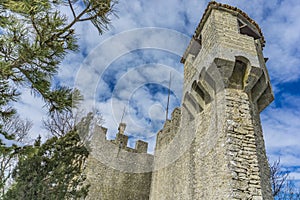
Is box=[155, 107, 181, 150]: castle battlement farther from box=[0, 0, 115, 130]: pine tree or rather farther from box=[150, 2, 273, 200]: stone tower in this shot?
box=[0, 0, 115, 130]: pine tree

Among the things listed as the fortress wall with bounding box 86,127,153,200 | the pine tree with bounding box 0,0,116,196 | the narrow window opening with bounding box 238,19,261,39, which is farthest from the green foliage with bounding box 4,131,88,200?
the fortress wall with bounding box 86,127,153,200

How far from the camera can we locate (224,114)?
4.05m

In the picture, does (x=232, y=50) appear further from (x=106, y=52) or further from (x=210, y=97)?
(x=106, y=52)

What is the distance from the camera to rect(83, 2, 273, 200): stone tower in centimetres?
361

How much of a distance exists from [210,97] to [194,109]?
0.78 meters

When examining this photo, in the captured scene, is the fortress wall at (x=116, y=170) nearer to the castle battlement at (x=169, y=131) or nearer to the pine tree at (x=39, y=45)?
the castle battlement at (x=169, y=131)

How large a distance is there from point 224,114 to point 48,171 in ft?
11.3

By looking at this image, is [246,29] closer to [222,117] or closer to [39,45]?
[222,117]

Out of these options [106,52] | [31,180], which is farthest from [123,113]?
[31,180]

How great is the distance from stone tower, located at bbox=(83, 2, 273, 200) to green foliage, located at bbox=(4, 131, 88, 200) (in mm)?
2622

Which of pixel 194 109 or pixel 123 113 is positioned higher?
pixel 123 113

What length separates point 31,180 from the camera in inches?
A: 121

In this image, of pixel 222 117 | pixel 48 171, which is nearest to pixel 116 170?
pixel 48 171

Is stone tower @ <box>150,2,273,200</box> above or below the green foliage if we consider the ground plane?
above
